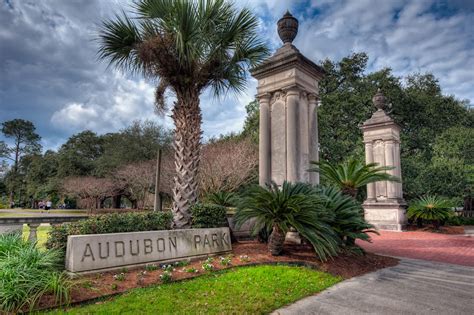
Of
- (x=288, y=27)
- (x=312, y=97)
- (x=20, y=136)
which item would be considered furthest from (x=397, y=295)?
(x=20, y=136)

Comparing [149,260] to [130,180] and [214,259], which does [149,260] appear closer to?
[214,259]

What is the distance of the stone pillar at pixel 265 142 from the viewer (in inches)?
353

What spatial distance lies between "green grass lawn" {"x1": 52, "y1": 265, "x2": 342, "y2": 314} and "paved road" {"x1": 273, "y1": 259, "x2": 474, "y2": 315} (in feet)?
0.82

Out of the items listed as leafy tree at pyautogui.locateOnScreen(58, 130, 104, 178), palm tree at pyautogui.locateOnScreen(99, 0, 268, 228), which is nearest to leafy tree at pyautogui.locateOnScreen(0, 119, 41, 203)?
leafy tree at pyautogui.locateOnScreen(58, 130, 104, 178)

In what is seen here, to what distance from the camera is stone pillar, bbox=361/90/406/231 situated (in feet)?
49.0

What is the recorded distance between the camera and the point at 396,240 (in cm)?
1143

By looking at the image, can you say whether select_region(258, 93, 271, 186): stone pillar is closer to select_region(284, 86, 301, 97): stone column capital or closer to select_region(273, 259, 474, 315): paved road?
select_region(284, 86, 301, 97): stone column capital

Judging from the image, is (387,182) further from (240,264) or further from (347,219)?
(240,264)

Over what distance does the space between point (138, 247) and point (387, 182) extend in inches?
535

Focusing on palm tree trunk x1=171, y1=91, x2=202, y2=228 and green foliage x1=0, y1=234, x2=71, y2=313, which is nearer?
green foliage x1=0, y1=234, x2=71, y2=313

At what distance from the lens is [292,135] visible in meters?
8.37

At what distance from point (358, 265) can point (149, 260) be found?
428 centimetres

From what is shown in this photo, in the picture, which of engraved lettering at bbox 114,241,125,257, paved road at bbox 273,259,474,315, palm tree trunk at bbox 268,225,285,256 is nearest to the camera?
paved road at bbox 273,259,474,315

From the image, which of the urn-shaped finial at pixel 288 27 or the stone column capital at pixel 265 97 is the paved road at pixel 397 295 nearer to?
the stone column capital at pixel 265 97
